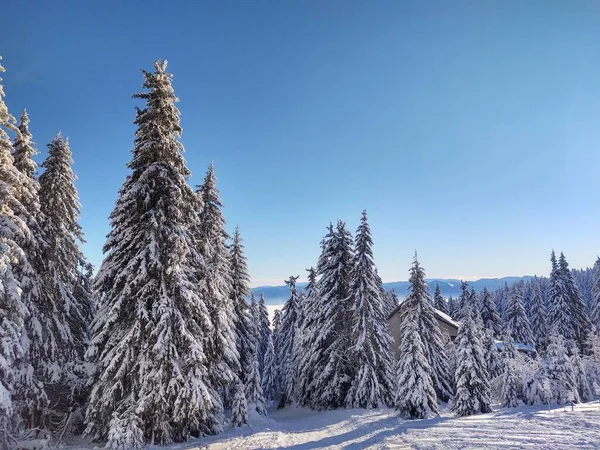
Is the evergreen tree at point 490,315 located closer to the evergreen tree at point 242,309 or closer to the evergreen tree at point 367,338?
the evergreen tree at point 367,338

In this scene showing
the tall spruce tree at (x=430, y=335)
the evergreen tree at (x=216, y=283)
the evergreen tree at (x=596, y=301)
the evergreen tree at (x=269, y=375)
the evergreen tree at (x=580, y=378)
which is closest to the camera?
the evergreen tree at (x=216, y=283)

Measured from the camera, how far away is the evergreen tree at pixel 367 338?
28.9m

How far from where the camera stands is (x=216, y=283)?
23.8 m

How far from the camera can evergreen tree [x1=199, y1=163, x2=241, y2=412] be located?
2164cm

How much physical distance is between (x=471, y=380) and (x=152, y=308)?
21750 millimetres

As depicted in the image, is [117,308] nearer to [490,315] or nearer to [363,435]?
[363,435]

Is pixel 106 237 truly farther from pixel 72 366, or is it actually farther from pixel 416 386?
pixel 416 386

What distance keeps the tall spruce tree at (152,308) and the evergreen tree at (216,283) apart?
213 centimetres

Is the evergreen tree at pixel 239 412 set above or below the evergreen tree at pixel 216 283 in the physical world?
below

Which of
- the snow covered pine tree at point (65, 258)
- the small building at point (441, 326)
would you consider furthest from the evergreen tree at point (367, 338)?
the snow covered pine tree at point (65, 258)

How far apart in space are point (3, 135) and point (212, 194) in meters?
13.5

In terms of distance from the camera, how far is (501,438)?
13.8 metres

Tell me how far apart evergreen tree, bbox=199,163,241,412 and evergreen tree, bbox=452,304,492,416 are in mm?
15173

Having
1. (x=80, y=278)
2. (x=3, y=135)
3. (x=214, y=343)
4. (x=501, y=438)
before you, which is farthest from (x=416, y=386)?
(x=3, y=135)
